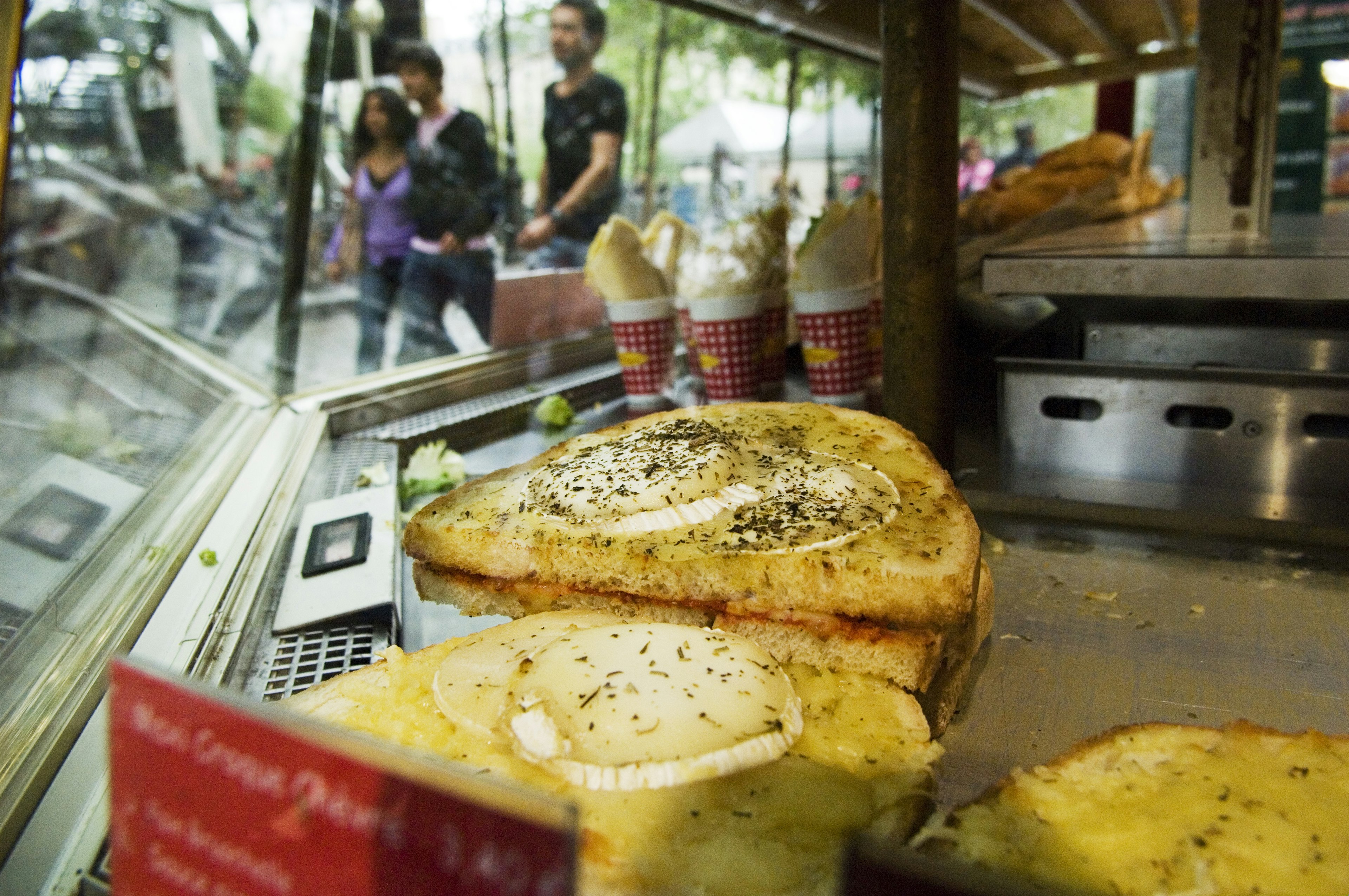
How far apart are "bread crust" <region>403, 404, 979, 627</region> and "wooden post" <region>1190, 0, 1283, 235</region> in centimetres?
180

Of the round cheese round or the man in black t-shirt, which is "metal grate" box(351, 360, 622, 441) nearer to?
the man in black t-shirt

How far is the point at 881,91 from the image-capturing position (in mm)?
2281

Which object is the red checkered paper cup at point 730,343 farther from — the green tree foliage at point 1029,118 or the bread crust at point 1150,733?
the green tree foliage at point 1029,118

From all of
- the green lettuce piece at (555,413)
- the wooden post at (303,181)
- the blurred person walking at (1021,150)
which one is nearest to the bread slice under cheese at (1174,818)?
the green lettuce piece at (555,413)

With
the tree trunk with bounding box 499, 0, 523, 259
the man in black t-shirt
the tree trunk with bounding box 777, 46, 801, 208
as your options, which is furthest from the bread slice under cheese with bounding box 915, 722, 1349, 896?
the tree trunk with bounding box 499, 0, 523, 259

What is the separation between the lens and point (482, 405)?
3422 millimetres

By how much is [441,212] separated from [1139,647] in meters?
4.20

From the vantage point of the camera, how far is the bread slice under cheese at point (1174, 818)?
964 millimetres

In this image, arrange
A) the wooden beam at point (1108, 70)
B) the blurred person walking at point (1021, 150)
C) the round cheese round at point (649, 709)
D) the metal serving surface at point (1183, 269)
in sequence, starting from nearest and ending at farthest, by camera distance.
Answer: the round cheese round at point (649, 709), the metal serving surface at point (1183, 269), the wooden beam at point (1108, 70), the blurred person walking at point (1021, 150)

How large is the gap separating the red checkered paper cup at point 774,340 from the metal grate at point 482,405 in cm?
85

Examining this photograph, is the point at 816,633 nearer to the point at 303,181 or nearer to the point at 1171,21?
the point at 303,181

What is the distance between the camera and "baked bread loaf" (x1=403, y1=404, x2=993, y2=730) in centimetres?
159

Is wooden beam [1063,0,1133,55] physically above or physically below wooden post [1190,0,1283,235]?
above

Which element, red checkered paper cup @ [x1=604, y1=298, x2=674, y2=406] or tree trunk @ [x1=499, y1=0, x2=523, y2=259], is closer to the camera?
red checkered paper cup @ [x1=604, y1=298, x2=674, y2=406]
